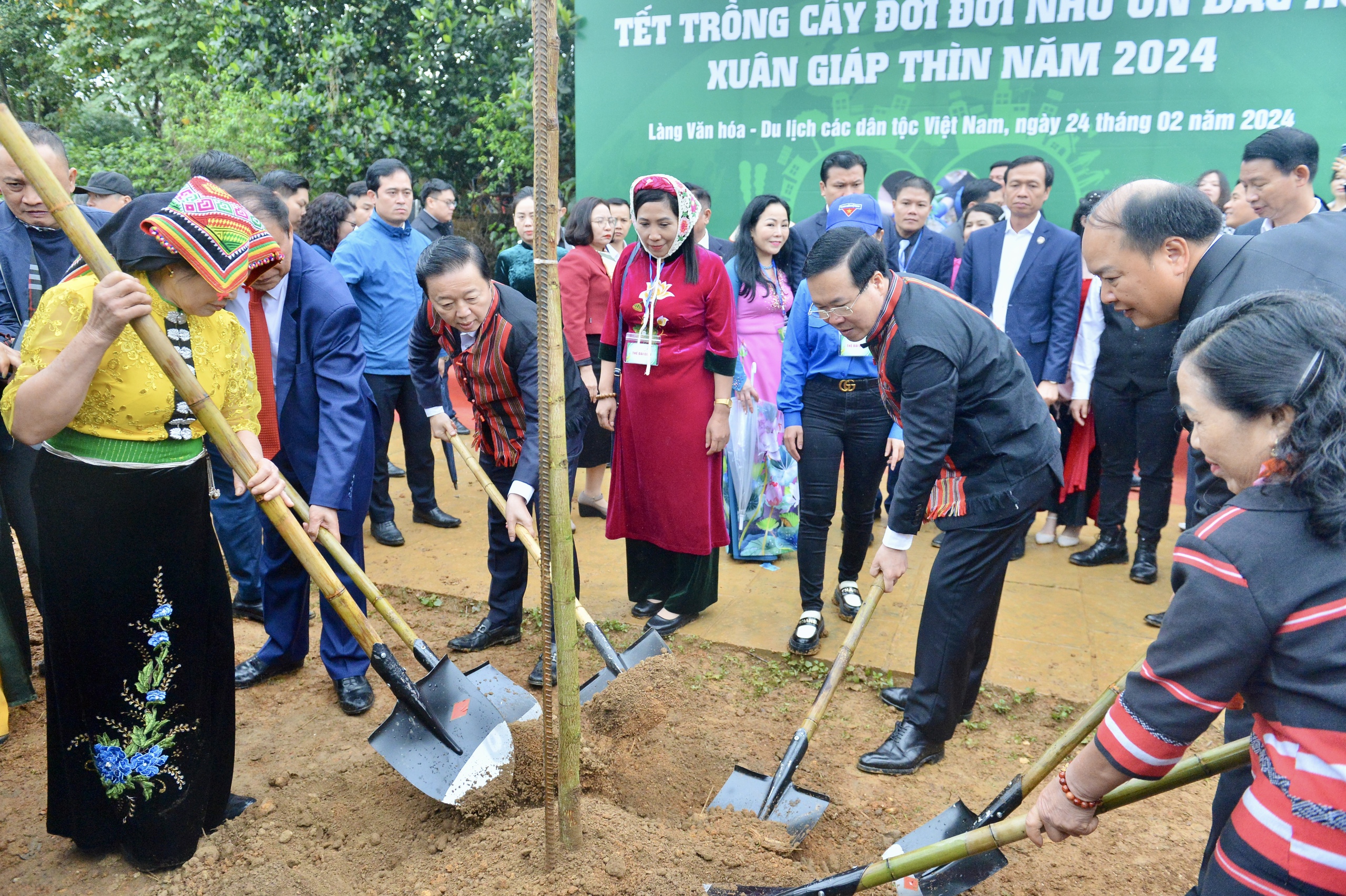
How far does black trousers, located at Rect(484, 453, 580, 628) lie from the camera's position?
3.79 m

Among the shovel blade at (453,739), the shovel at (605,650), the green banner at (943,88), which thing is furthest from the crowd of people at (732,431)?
the green banner at (943,88)

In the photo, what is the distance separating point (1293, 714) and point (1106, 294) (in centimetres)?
137

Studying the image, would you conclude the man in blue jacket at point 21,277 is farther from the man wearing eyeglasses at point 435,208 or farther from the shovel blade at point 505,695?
the man wearing eyeglasses at point 435,208

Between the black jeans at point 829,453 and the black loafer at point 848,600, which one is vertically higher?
the black jeans at point 829,453

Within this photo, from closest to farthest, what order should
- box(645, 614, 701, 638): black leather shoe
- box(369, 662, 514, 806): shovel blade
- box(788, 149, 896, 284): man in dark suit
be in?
box(369, 662, 514, 806): shovel blade → box(645, 614, 701, 638): black leather shoe → box(788, 149, 896, 284): man in dark suit

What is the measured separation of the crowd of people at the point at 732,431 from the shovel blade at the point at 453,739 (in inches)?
20.0

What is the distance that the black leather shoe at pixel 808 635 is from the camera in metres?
3.83

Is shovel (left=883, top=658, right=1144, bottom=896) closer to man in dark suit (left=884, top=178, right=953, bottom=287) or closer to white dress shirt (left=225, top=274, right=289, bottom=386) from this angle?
white dress shirt (left=225, top=274, right=289, bottom=386)

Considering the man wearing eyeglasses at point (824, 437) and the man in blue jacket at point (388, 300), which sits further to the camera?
the man in blue jacket at point (388, 300)

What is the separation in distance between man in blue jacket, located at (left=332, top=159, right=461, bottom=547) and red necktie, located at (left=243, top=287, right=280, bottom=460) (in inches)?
71.1

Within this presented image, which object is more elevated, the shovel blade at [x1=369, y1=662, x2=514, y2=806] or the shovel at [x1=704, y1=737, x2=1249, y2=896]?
the shovel at [x1=704, y1=737, x2=1249, y2=896]

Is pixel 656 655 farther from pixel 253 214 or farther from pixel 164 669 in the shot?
pixel 253 214

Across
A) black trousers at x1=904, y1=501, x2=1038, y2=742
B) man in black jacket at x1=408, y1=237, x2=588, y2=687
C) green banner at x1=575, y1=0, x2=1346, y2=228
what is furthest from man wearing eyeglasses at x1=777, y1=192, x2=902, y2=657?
green banner at x1=575, y1=0, x2=1346, y2=228

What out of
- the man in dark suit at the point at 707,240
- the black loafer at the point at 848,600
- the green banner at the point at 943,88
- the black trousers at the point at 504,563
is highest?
the green banner at the point at 943,88
